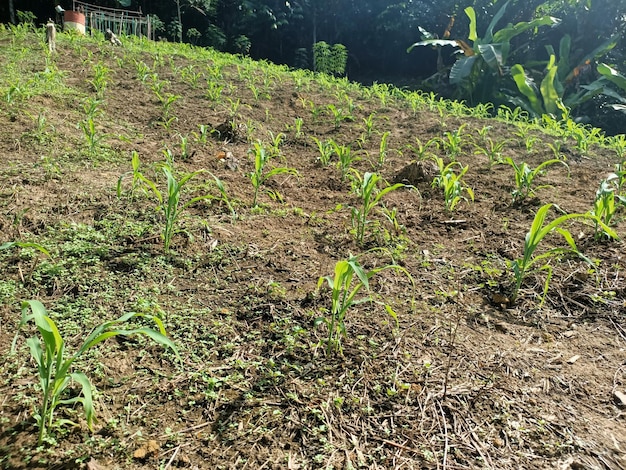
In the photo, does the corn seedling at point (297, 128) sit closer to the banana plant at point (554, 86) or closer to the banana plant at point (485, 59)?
the banana plant at point (554, 86)

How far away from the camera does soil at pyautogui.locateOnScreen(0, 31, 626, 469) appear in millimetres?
1211

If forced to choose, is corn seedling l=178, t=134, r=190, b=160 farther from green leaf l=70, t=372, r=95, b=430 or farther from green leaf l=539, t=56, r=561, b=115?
green leaf l=539, t=56, r=561, b=115

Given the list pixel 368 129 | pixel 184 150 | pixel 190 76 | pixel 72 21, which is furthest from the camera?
pixel 72 21

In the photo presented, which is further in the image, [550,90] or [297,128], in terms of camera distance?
[550,90]

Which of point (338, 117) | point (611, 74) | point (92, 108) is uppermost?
point (611, 74)

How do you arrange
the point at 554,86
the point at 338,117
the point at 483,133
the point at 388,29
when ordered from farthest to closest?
the point at 388,29 → the point at 554,86 → the point at 338,117 → the point at 483,133

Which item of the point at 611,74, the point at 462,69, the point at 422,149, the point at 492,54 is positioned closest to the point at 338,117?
the point at 422,149

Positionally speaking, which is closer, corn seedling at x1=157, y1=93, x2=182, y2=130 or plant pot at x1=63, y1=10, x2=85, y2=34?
corn seedling at x1=157, y1=93, x2=182, y2=130

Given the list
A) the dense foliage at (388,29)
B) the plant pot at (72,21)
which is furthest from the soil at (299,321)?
the dense foliage at (388,29)

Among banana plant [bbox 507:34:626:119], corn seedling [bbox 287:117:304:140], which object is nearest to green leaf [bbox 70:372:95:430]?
corn seedling [bbox 287:117:304:140]

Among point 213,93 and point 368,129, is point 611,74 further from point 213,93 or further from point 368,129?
point 213,93

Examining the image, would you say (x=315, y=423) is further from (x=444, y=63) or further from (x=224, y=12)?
(x=224, y=12)

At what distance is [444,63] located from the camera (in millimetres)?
15125

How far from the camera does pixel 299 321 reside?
1.71 metres
